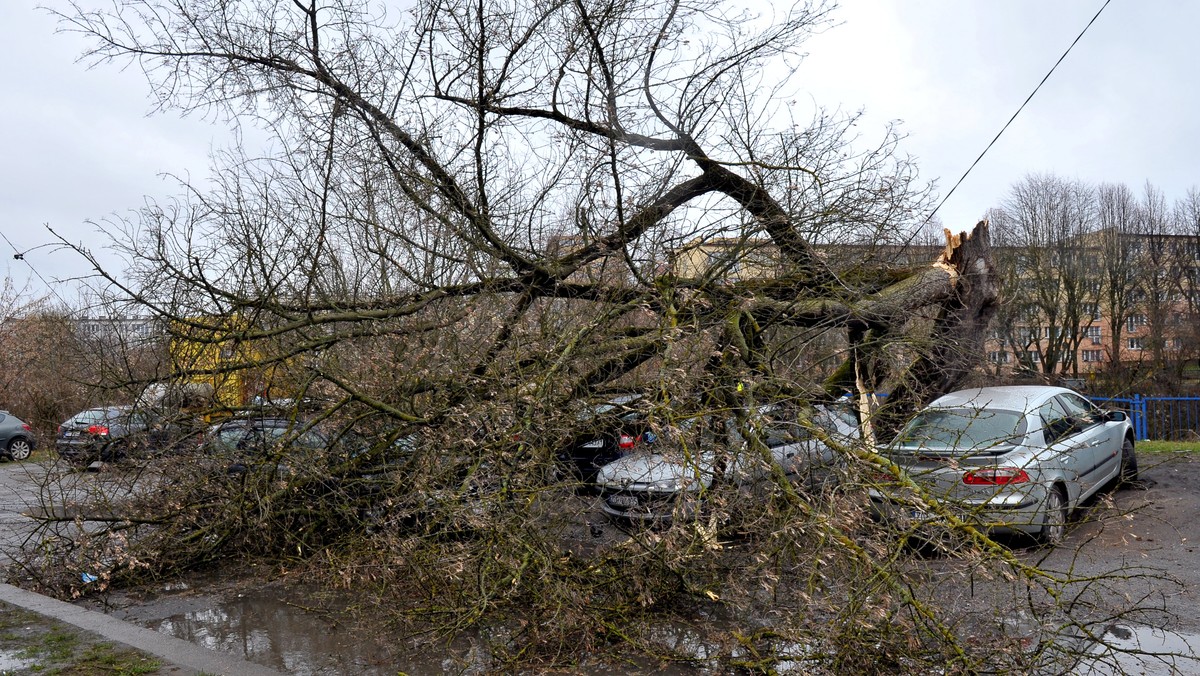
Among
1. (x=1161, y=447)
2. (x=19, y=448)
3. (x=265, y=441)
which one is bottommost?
(x=1161, y=447)

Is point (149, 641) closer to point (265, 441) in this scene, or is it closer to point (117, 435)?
point (265, 441)

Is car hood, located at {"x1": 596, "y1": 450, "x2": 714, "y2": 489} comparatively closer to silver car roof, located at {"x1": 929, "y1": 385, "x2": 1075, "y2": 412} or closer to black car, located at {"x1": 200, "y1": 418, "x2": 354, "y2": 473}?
black car, located at {"x1": 200, "y1": 418, "x2": 354, "y2": 473}

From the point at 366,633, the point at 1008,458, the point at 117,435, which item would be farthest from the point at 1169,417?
the point at 117,435

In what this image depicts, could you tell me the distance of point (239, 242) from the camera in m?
8.33

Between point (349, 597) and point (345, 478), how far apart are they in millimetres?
1092

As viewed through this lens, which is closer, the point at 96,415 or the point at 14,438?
the point at 96,415

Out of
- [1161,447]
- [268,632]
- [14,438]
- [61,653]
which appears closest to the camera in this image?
[61,653]

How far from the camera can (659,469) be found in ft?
18.8

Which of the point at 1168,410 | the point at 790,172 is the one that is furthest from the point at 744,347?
the point at 1168,410

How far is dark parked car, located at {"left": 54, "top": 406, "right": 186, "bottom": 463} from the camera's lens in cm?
834

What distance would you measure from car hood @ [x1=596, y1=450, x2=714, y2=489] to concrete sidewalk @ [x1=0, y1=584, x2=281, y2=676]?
2418 mm

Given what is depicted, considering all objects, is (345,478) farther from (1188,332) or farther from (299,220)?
(1188,332)

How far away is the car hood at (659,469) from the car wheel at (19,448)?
2117 cm

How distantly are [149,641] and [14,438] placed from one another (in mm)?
19713
